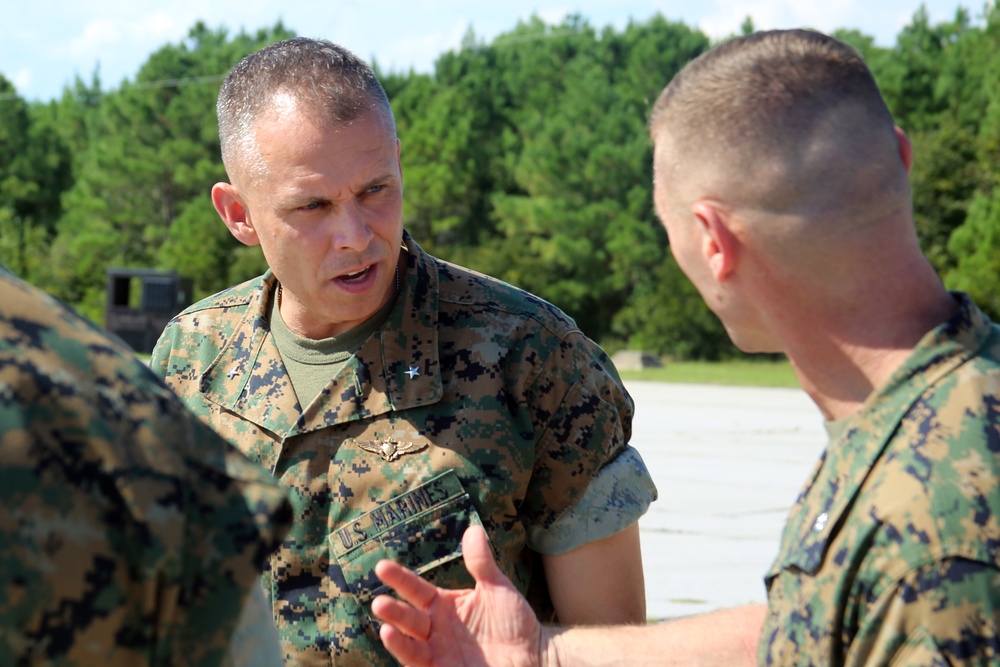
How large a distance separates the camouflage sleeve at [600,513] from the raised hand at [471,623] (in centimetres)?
43

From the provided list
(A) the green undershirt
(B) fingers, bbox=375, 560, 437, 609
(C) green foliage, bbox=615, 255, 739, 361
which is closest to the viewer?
(B) fingers, bbox=375, 560, 437, 609

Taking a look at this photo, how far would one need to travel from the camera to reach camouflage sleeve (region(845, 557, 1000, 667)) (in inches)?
63.6

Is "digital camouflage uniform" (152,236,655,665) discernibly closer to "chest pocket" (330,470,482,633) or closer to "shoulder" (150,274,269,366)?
"chest pocket" (330,470,482,633)

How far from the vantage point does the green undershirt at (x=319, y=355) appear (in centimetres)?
317

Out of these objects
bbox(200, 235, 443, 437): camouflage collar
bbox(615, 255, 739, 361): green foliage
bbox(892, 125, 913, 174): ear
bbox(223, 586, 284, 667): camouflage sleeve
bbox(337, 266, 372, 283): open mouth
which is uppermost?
bbox(892, 125, 913, 174): ear

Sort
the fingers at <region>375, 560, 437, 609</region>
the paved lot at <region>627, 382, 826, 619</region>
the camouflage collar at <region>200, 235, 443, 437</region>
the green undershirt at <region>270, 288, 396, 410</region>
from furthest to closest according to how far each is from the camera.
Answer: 1. the paved lot at <region>627, 382, 826, 619</region>
2. the green undershirt at <region>270, 288, 396, 410</region>
3. the camouflage collar at <region>200, 235, 443, 437</region>
4. the fingers at <region>375, 560, 437, 609</region>

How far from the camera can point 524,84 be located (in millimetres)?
52219

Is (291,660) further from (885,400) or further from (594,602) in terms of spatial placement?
(885,400)

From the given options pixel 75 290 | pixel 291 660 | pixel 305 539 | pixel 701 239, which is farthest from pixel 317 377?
pixel 75 290

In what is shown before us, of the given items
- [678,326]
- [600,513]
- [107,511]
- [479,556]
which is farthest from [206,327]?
[678,326]

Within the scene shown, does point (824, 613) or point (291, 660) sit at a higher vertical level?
point (824, 613)

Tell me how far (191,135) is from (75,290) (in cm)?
877

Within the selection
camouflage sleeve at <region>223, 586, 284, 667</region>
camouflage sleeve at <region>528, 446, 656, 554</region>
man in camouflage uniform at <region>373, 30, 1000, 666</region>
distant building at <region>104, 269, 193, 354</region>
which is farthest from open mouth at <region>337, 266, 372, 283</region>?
distant building at <region>104, 269, 193, 354</region>

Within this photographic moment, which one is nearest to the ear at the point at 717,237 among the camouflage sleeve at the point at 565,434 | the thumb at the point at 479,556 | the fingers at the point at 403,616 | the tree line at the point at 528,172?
the thumb at the point at 479,556
